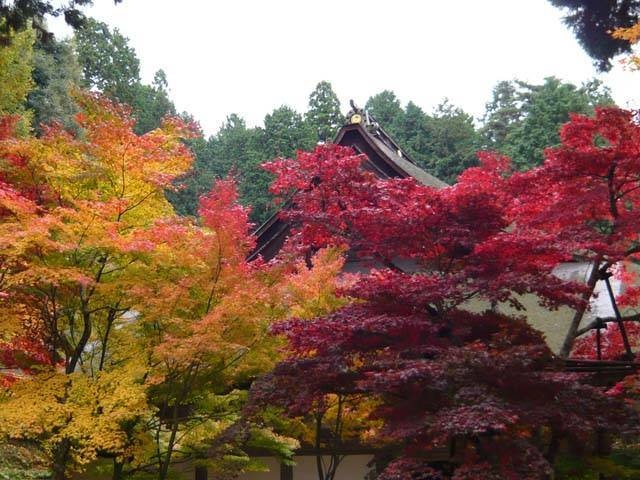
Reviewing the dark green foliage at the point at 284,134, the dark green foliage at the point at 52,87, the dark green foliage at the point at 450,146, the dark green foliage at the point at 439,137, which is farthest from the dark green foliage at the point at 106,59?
the dark green foliage at the point at 52,87

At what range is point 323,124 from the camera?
38.7 metres

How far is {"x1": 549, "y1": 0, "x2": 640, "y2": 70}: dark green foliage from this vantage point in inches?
323

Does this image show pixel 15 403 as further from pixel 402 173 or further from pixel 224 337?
pixel 402 173

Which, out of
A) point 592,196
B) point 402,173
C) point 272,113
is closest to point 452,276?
point 592,196

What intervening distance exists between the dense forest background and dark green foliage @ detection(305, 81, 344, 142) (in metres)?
0.06

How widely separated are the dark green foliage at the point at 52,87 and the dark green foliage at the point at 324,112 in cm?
1828

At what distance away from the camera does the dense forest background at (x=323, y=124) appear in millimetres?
32719

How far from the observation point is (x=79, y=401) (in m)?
6.54

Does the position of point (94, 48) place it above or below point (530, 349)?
above

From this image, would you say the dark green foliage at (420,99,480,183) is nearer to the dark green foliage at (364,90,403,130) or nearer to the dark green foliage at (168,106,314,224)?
the dark green foliage at (364,90,403,130)

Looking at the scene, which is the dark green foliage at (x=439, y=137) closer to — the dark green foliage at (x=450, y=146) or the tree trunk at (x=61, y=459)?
the dark green foliage at (x=450, y=146)

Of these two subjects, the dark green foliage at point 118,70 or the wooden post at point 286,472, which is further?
the dark green foliage at point 118,70

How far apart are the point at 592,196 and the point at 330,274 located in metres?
3.06

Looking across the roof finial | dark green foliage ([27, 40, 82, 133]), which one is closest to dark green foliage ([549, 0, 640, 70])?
the roof finial
